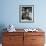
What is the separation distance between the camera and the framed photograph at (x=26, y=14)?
401cm

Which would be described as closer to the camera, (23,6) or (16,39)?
(16,39)

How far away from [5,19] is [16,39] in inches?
33.1

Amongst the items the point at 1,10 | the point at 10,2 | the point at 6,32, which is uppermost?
the point at 10,2

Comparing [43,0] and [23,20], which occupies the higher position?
[43,0]

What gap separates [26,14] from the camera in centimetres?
404

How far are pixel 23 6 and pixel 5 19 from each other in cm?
71

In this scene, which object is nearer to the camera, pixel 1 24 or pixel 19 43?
pixel 19 43

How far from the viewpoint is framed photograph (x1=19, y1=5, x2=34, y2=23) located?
4012 millimetres

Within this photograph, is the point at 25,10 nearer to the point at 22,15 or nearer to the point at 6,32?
the point at 22,15

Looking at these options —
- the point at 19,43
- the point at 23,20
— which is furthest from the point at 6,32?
the point at 23,20

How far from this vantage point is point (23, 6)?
4.00 metres

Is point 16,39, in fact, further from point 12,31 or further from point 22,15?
point 22,15

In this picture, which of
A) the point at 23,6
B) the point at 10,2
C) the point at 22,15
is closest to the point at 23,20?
the point at 22,15

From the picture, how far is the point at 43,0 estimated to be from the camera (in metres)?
4.02
